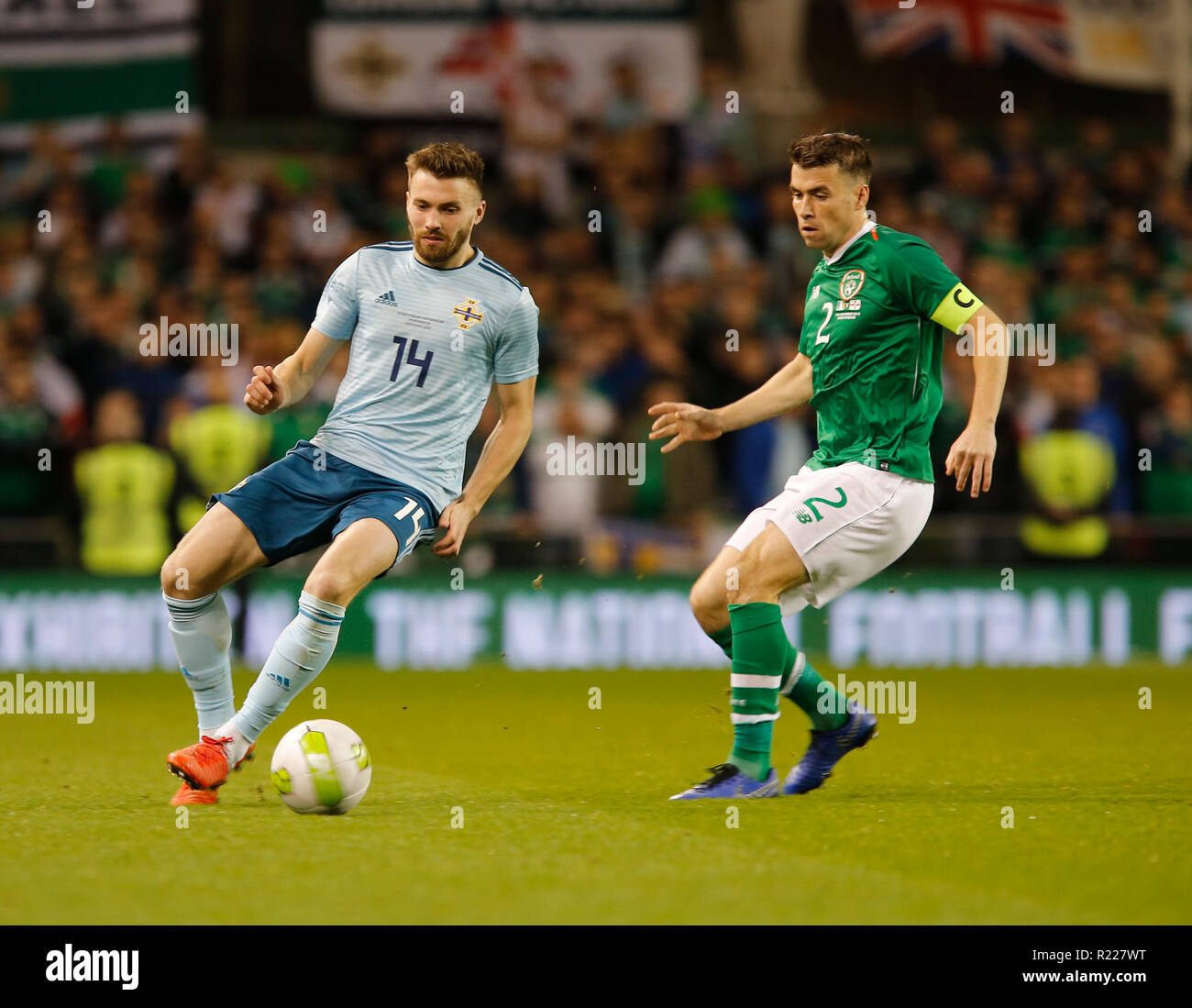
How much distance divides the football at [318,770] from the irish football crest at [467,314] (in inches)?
55.7

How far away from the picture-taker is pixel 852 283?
5887mm

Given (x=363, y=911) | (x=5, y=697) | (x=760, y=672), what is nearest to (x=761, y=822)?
(x=760, y=672)

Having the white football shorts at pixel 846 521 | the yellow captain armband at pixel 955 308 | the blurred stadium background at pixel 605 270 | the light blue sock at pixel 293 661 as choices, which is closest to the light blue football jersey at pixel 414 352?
the light blue sock at pixel 293 661

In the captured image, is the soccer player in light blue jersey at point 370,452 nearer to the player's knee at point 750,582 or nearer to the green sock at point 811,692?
the player's knee at point 750,582

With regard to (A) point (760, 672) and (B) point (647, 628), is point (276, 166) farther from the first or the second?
(A) point (760, 672)

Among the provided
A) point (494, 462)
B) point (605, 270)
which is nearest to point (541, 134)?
point (605, 270)

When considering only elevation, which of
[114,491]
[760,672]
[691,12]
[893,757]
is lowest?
[893,757]

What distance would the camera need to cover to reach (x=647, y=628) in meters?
11.9

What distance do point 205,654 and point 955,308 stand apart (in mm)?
2704

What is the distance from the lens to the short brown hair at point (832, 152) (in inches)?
228

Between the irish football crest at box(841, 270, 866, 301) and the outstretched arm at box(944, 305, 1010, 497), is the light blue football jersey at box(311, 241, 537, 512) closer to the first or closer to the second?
the irish football crest at box(841, 270, 866, 301)

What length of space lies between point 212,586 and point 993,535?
7.50m

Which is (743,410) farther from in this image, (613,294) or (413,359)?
(613,294)

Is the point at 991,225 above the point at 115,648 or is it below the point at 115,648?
above
